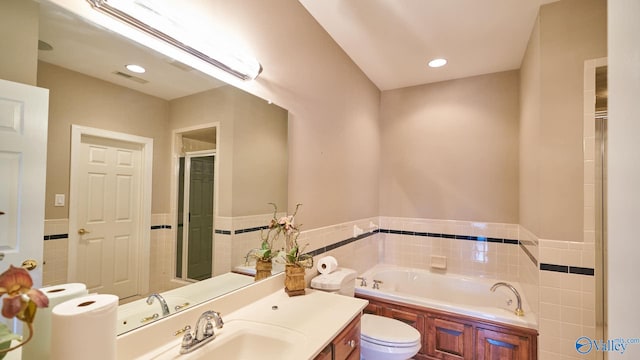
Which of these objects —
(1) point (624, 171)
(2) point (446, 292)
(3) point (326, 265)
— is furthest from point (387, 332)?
(1) point (624, 171)

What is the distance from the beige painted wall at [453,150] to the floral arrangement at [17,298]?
3266 mm

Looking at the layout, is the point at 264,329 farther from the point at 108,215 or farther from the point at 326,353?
the point at 108,215

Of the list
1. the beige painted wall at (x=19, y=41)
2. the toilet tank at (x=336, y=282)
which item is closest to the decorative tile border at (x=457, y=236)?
the toilet tank at (x=336, y=282)

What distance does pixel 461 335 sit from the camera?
7.32 ft

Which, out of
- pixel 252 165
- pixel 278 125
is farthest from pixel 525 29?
pixel 252 165

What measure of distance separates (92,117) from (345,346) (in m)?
1.39

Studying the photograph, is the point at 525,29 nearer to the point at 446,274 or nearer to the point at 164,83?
the point at 446,274

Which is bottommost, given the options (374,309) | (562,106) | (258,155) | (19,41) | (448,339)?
(448,339)

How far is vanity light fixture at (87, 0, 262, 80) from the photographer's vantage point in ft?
3.20

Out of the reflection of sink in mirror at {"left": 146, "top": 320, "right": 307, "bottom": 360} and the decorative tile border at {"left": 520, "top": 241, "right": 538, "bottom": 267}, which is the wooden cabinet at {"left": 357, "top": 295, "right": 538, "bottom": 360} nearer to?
the decorative tile border at {"left": 520, "top": 241, "right": 538, "bottom": 267}

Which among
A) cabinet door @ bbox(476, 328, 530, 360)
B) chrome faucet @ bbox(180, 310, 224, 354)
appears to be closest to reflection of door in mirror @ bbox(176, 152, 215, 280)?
chrome faucet @ bbox(180, 310, 224, 354)

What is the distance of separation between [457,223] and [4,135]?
3.39 meters

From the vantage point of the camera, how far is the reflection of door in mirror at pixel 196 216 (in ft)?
4.15

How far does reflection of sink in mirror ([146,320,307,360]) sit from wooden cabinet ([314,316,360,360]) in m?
0.13
